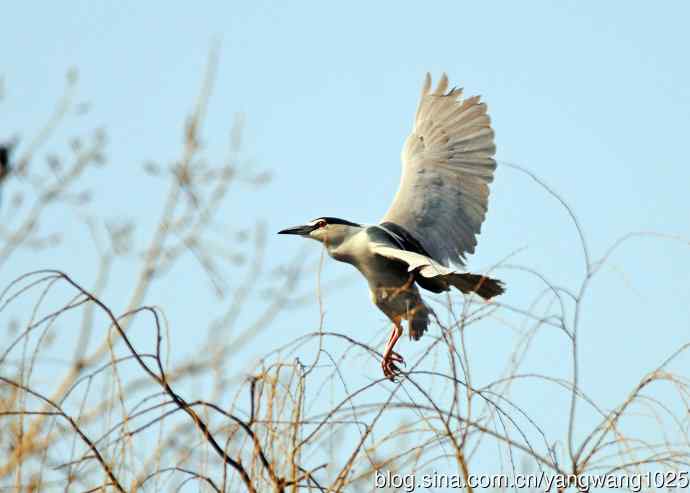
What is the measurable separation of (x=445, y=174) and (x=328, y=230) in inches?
32.7

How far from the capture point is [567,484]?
7.18 feet

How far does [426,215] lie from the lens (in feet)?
18.1

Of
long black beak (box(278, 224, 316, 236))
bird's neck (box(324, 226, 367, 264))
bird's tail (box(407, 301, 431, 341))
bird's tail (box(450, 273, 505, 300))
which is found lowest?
bird's tail (box(450, 273, 505, 300))

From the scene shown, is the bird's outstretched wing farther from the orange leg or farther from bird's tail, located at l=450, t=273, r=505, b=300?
bird's tail, located at l=450, t=273, r=505, b=300

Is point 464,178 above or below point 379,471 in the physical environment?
above

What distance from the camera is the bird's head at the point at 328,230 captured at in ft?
17.2

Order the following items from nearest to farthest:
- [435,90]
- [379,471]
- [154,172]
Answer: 1. [379,471]
2. [154,172]
3. [435,90]

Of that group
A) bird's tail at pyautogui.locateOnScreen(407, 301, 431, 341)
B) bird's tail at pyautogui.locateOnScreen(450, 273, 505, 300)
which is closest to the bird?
bird's tail at pyautogui.locateOnScreen(407, 301, 431, 341)

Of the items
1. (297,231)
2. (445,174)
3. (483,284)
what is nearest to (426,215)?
(445,174)

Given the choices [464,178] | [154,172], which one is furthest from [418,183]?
[154,172]

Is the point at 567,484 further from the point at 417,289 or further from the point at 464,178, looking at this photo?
the point at 464,178

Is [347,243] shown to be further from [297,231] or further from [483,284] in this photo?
[483,284]

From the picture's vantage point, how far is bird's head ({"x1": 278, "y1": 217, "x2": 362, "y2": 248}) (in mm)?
5230

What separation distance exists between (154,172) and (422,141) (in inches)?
89.6
